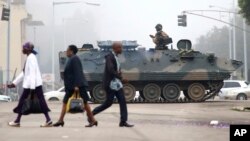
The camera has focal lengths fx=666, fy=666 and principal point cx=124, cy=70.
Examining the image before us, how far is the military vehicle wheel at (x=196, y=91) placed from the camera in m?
28.2

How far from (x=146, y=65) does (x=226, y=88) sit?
13203mm

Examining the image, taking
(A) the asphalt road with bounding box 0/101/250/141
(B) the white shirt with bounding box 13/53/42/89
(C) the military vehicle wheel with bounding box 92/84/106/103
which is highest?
(B) the white shirt with bounding box 13/53/42/89

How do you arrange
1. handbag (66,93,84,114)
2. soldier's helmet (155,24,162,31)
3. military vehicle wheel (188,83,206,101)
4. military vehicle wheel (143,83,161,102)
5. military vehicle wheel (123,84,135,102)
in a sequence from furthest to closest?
1. soldier's helmet (155,24,162,31)
2. military vehicle wheel (188,83,206,101)
3. military vehicle wheel (143,83,161,102)
4. military vehicle wheel (123,84,135,102)
5. handbag (66,93,84,114)

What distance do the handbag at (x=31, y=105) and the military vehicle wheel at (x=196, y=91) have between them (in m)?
16.0

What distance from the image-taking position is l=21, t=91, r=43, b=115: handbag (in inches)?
505

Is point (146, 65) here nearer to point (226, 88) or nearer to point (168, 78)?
point (168, 78)

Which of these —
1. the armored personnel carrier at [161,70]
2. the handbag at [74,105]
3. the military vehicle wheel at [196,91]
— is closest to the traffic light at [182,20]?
the armored personnel carrier at [161,70]

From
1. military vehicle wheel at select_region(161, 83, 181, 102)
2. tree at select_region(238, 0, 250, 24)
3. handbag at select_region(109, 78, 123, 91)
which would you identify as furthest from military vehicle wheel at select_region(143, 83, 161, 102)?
handbag at select_region(109, 78, 123, 91)

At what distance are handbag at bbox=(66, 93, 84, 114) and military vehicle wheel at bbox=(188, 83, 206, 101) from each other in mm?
15676

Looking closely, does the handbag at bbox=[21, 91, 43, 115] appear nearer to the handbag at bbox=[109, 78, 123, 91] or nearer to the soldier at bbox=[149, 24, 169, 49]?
the handbag at bbox=[109, 78, 123, 91]

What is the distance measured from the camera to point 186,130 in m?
13.0

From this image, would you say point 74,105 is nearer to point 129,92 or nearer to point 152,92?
point 129,92

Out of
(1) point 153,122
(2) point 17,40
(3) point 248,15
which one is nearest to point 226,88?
(3) point 248,15

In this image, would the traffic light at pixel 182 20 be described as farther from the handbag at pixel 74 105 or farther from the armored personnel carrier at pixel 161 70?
the handbag at pixel 74 105
